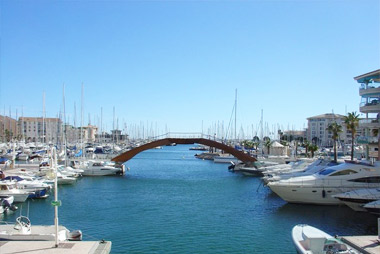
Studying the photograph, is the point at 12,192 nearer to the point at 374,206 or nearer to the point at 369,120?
the point at 374,206

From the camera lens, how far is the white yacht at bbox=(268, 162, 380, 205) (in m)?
35.4

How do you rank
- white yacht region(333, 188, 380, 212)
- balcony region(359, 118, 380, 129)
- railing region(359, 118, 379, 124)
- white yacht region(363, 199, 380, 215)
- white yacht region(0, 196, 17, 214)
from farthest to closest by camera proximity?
railing region(359, 118, 379, 124) < balcony region(359, 118, 380, 129) < white yacht region(0, 196, 17, 214) < white yacht region(333, 188, 380, 212) < white yacht region(363, 199, 380, 215)

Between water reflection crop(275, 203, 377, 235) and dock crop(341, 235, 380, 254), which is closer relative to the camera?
dock crop(341, 235, 380, 254)

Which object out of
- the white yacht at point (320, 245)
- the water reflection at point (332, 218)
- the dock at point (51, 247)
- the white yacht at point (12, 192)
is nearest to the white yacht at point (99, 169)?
the white yacht at point (12, 192)

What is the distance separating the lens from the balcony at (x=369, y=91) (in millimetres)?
47781

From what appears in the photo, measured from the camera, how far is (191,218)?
105 ft

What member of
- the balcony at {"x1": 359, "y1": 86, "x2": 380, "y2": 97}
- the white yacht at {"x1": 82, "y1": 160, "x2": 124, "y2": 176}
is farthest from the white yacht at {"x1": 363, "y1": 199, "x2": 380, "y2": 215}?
the white yacht at {"x1": 82, "y1": 160, "x2": 124, "y2": 176}

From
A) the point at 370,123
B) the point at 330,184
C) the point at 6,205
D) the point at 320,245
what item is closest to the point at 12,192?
the point at 6,205

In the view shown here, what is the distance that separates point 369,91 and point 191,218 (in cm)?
2962

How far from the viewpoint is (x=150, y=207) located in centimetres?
3700

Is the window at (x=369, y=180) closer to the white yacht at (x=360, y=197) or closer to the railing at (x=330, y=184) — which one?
the railing at (x=330, y=184)

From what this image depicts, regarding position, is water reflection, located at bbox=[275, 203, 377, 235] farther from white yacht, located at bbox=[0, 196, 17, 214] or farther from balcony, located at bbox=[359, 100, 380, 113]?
white yacht, located at bbox=[0, 196, 17, 214]

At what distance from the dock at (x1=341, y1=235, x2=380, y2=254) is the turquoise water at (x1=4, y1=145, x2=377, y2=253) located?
3.93 m

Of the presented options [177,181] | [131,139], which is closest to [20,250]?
[177,181]
